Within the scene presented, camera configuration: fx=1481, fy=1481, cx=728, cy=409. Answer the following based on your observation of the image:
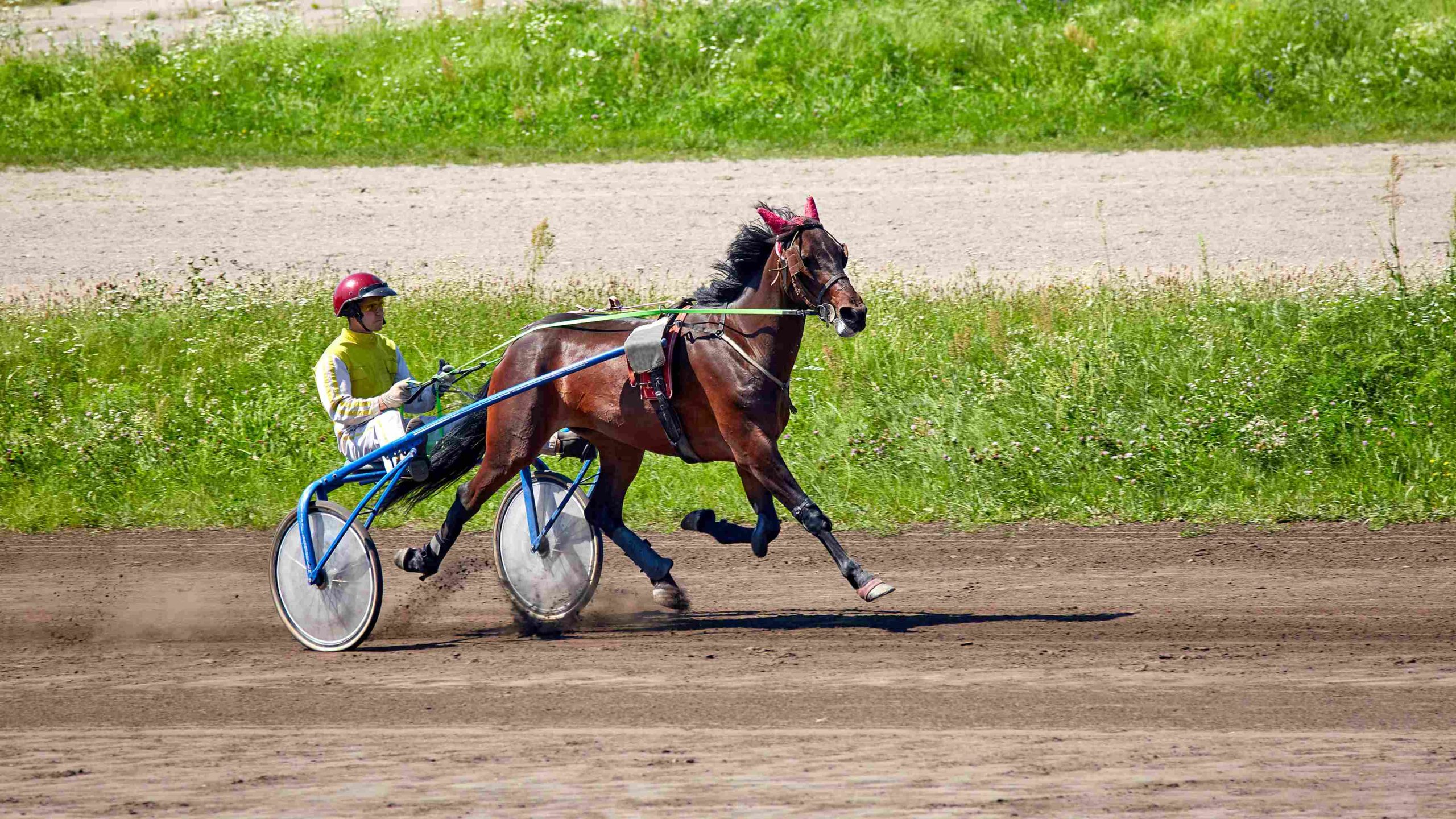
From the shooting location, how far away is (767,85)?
16.1 meters

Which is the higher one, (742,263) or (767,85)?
(767,85)

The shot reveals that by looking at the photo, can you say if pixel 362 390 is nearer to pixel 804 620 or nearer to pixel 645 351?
pixel 645 351

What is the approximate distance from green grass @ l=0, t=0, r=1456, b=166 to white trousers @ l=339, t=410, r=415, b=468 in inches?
362

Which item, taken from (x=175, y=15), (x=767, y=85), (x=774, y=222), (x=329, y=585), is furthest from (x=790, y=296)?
(x=175, y=15)

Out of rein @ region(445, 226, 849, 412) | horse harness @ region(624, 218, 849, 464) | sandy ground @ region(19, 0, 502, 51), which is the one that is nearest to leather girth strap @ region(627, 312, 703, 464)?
horse harness @ region(624, 218, 849, 464)

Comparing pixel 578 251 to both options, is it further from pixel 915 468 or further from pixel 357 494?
pixel 915 468

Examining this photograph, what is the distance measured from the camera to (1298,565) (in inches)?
277

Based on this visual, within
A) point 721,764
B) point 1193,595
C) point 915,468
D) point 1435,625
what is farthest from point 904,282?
point 721,764

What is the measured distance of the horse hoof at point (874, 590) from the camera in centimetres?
579

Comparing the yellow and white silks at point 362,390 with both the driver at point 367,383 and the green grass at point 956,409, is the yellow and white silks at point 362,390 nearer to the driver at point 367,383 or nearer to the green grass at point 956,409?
the driver at point 367,383

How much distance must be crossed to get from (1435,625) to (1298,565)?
1.02 meters

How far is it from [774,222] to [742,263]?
0.31 meters

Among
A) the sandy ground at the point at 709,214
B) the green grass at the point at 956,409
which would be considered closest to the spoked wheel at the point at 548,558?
the green grass at the point at 956,409

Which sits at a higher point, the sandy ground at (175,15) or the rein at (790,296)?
the sandy ground at (175,15)
